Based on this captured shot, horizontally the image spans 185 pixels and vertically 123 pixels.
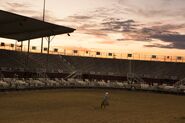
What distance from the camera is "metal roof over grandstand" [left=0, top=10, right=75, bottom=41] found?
36.6 m

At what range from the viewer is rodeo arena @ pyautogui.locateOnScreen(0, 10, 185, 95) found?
164 ft

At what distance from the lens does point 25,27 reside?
44625 mm

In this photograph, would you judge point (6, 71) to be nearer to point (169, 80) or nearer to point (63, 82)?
point (63, 82)

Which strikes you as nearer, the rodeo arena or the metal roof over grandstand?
the metal roof over grandstand

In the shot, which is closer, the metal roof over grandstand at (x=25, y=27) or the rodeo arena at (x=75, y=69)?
the metal roof over grandstand at (x=25, y=27)

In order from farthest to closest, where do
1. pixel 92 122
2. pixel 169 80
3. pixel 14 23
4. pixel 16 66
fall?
pixel 169 80 → pixel 16 66 → pixel 14 23 → pixel 92 122

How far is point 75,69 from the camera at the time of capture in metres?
74.9

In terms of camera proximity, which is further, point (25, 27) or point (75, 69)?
point (75, 69)

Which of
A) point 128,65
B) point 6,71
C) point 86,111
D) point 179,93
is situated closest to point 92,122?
point 86,111

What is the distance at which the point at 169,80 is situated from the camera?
71625mm

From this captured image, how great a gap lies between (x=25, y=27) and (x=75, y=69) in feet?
102


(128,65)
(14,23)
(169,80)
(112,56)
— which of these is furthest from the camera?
(112,56)

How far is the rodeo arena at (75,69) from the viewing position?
164ft

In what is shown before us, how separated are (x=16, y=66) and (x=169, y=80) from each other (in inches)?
1210
